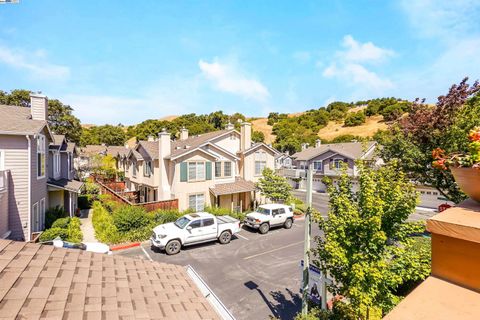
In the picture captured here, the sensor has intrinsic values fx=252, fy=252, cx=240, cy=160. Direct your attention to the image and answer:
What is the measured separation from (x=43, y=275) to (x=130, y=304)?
151cm

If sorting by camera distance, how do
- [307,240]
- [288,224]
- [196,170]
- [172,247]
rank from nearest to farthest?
[307,240] < [172,247] < [288,224] < [196,170]

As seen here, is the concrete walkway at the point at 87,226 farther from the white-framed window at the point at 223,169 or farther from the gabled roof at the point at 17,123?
the white-framed window at the point at 223,169

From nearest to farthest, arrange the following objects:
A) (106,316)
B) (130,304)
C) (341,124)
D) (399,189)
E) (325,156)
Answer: (106,316), (130,304), (399,189), (325,156), (341,124)

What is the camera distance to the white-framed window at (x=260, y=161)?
2772 centimetres

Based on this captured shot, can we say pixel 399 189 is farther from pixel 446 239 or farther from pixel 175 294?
pixel 175 294

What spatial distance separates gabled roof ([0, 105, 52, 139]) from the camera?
544 inches

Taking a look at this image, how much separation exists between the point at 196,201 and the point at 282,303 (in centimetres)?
1350

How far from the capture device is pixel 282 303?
10.9m

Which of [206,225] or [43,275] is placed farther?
[206,225]

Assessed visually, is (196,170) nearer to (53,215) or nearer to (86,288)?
(53,215)

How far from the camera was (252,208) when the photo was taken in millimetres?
26594

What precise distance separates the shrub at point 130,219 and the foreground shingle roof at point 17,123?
7241mm

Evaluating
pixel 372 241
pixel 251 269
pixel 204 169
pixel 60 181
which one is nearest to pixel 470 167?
pixel 372 241

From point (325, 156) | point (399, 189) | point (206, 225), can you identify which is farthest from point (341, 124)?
point (399, 189)
